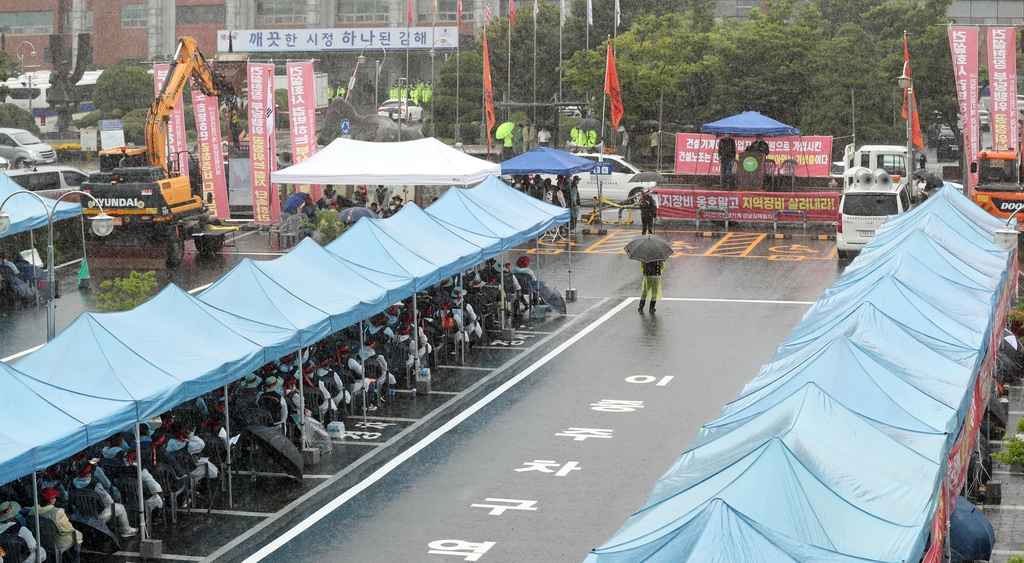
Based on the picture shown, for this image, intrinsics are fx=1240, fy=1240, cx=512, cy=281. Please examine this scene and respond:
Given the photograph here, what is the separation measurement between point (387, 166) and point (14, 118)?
38.2 m

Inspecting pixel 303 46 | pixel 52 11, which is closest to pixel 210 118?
pixel 303 46

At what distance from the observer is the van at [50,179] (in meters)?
34.7

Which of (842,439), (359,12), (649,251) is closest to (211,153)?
(649,251)

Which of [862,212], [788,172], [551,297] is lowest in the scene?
[551,297]

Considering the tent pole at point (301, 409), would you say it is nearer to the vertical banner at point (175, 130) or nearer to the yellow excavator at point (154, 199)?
the yellow excavator at point (154, 199)

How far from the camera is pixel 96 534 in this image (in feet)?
44.2

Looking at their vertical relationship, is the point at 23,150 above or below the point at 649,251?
above

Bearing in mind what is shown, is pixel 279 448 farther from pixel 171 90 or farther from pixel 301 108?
pixel 301 108

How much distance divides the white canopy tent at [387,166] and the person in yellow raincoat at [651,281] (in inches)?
254

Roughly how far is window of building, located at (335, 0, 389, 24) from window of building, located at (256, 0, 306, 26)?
2601mm

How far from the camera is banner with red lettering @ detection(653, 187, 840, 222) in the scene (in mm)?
37250

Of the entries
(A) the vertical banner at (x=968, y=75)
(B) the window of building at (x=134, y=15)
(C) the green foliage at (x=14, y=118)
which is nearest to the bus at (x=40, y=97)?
(C) the green foliage at (x=14, y=118)

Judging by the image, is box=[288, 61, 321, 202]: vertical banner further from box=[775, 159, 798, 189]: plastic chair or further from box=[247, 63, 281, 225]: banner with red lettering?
box=[775, 159, 798, 189]: plastic chair

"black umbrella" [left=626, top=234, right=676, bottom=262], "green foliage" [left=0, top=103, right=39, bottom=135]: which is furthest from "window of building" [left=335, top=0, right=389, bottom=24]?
"black umbrella" [left=626, top=234, right=676, bottom=262]
